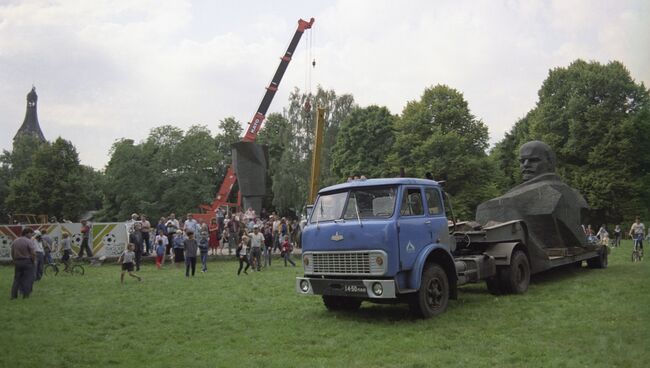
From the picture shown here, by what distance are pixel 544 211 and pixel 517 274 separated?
11.2ft

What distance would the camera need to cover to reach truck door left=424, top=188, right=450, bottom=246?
9922mm

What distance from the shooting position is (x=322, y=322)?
9.46m

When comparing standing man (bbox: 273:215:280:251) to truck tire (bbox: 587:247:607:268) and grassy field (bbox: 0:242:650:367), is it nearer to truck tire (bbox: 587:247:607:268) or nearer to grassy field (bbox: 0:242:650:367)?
grassy field (bbox: 0:242:650:367)

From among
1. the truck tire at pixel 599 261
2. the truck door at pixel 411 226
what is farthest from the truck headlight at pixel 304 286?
the truck tire at pixel 599 261

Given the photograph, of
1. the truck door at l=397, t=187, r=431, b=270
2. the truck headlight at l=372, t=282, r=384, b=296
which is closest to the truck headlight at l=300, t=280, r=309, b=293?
the truck headlight at l=372, t=282, r=384, b=296

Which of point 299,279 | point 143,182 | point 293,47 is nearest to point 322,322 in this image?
point 299,279

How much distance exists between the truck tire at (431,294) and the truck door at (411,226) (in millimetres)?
471

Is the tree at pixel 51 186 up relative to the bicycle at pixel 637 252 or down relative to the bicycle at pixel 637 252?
up

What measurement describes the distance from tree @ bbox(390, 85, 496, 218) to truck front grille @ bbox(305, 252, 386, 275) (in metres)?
31.7

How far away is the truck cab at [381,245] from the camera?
8906 millimetres

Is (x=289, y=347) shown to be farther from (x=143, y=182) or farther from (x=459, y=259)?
(x=143, y=182)

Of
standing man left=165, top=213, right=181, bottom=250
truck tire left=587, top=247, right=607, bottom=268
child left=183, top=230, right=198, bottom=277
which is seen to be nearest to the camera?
truck tire left=587, top=247, right=607, bottom=268

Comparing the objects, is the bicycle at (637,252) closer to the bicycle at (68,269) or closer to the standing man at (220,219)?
the standing man at (220,219)

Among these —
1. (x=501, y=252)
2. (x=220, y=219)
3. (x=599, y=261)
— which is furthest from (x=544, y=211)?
(x=220, y=219)
